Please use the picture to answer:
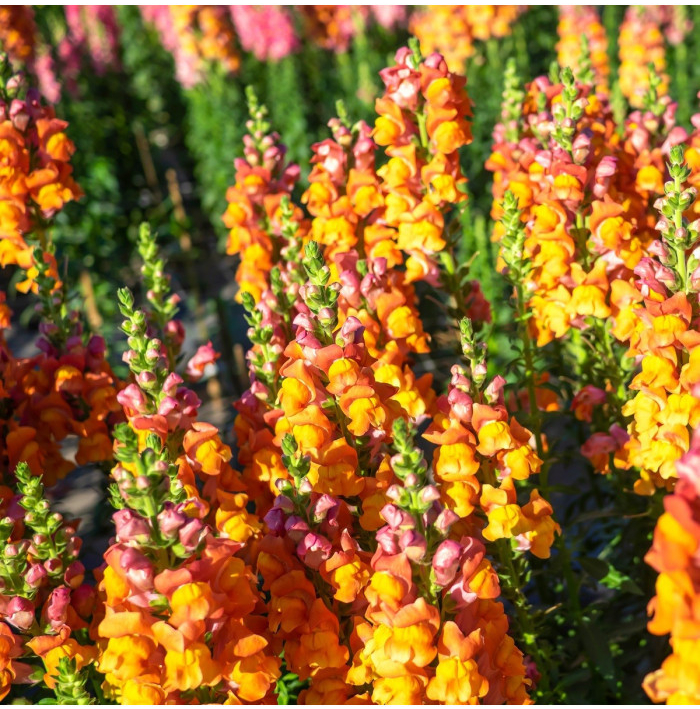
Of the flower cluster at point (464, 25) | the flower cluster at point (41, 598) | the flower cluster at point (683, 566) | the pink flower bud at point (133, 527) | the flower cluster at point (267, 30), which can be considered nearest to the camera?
the flower cluster at point (683, 566)

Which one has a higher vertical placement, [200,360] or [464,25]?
[464,25]

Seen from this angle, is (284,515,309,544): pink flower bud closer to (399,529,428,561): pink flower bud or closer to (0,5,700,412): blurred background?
(399,529,428,561): pink flower bud

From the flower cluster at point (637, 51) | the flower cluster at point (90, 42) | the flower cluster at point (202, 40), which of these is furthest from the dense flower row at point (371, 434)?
the flower cluster at point (90, 42)

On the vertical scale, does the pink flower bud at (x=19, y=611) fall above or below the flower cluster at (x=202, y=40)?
below

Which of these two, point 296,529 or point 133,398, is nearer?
point 296,529

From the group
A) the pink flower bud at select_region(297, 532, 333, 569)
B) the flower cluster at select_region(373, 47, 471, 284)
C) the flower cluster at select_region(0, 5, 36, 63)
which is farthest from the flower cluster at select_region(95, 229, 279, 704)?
the flower cluster at select_region(0, 5, 36, 63)

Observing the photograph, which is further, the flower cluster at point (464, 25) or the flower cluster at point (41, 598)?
the flower cluster at point (464, 25)

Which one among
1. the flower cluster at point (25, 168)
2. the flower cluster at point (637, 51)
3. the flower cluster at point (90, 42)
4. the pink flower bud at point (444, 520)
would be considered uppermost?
the flower cluster at point (90, 42)

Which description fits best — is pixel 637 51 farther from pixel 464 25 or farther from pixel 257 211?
pixel 257 211

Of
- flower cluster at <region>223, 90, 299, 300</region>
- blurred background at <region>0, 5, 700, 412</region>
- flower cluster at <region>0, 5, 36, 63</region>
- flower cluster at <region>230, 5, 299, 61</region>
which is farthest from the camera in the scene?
flower cluster at <region>230, 5, 299, 61</region>

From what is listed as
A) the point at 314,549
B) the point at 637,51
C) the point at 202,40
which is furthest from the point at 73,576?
the point at 202,40

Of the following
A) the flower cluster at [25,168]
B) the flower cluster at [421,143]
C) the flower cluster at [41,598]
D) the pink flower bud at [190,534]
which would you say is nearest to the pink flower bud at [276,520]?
the pink flower bud at [190,534]

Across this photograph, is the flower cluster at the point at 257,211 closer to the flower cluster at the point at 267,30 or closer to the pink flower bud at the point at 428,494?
the pink flower bud at the point at 428,494

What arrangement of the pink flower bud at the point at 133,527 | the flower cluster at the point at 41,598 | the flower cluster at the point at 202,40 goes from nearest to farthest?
the pink flower bud at the point at 133,527 → the flower cluster at the point at 41,598 → the flower cluster at the point at 202,40
